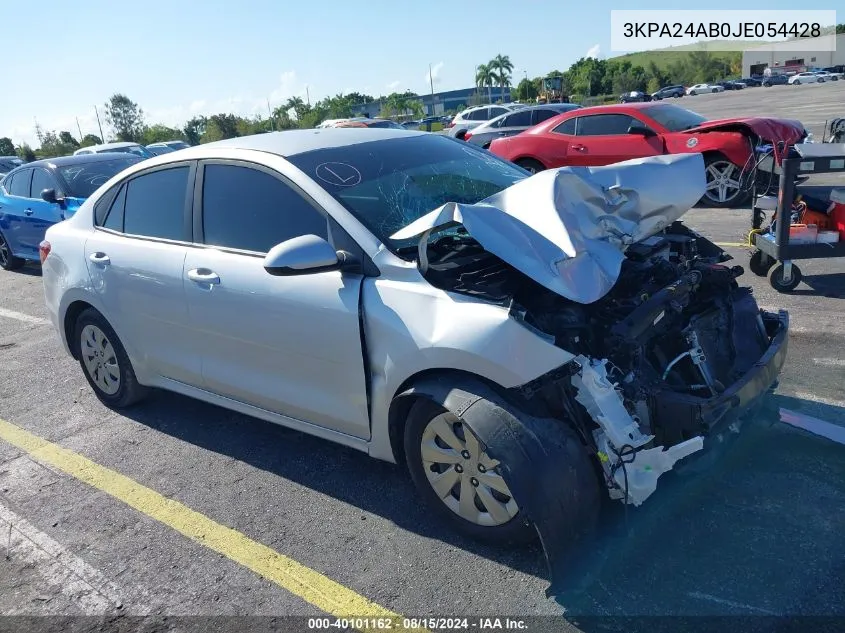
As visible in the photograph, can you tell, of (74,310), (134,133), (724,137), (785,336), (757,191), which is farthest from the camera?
(134,133)

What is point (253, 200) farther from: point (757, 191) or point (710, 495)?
point (757, 191)

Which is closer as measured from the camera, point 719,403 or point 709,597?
point 709,597

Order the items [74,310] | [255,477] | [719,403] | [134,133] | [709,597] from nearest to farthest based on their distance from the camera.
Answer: [709,597] → [719,403] → [255,477] → [74,310] → [134,133]

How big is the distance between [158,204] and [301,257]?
65.2 inches

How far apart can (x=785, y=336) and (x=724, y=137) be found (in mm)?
7214

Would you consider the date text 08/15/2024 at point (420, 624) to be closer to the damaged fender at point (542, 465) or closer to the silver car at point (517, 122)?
the damaged fender at point (542, 465)

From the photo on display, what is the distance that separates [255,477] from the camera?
12.7 ft

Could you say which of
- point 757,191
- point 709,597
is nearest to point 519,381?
point 709,597

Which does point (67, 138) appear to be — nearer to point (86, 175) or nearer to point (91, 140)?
point (91, 140)

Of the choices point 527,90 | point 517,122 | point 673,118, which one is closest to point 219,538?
point 673,118

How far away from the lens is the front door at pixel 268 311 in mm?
3279

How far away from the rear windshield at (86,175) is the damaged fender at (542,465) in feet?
25.2

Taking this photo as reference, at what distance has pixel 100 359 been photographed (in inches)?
191

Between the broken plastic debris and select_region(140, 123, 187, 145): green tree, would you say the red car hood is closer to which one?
the broken plastic debris
